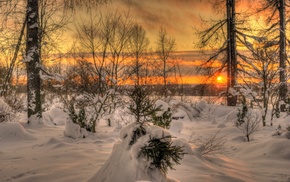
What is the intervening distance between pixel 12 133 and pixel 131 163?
6875 mm

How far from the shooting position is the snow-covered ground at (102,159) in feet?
17.0

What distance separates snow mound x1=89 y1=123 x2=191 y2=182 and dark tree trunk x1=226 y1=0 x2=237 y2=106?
588 inches

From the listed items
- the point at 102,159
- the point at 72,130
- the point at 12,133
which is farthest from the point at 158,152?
the point at 12,133

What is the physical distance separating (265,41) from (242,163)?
11.7 metres

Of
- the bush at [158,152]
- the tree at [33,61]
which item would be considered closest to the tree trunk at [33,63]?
the tree at [33,61]

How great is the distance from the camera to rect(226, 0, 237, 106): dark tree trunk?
18020 mm

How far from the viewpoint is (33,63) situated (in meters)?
11.3

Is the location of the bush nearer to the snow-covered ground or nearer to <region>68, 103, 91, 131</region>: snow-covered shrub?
the snow-covered ground

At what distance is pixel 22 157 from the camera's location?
271 inches

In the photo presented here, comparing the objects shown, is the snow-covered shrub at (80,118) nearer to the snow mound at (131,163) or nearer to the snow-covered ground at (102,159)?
the snow-covered ground at (102,159)

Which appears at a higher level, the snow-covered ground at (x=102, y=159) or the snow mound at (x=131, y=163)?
the snow mound at (x=131, y=163)

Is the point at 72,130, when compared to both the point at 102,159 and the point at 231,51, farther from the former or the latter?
the point at 231,51

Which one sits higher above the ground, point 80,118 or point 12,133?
point 80,118

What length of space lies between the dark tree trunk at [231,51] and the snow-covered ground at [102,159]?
6361mm
